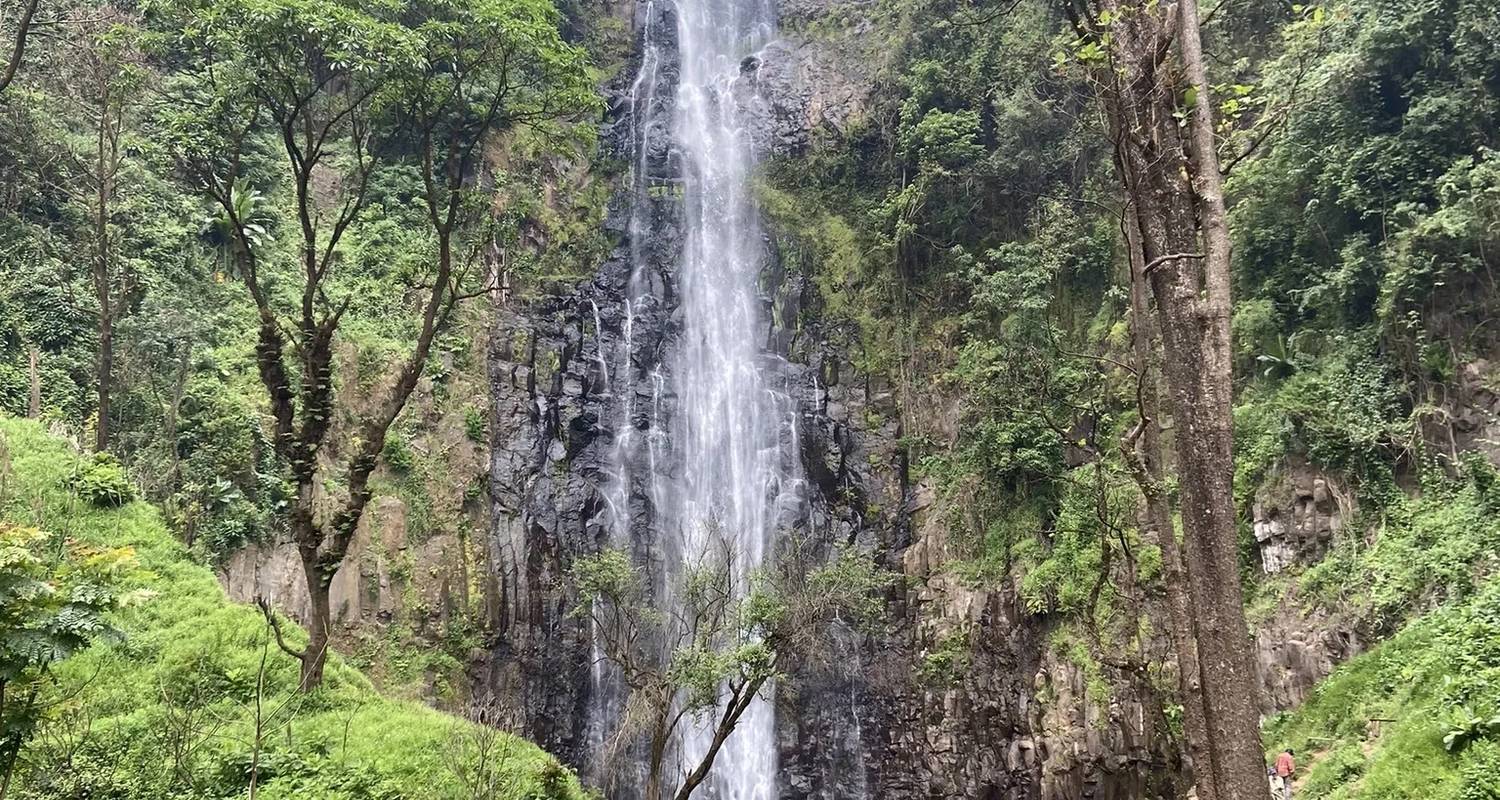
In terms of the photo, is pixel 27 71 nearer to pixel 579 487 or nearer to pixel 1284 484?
pixel 579 487

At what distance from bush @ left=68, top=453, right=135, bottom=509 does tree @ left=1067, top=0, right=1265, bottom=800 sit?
9.81m

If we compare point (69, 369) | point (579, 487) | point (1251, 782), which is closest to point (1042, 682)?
point (579, 487)

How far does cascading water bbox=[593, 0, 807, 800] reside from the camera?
1809cm

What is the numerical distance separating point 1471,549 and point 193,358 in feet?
58.5

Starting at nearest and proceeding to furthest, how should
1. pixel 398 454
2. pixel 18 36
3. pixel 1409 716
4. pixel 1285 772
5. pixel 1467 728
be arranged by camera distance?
pixel 1467 728, pixel 1409 716, pixel 18 36, pixel 1285 772, pixel 398 454

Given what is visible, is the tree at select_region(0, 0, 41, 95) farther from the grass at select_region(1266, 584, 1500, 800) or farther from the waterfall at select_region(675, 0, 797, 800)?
the grass at select_region(1266, 584, 1500, 800)

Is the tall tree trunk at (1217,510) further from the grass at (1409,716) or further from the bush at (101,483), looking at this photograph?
the bush at (101,483)

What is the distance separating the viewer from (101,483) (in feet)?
27.7

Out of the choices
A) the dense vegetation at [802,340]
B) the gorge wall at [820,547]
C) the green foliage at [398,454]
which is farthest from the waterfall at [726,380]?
the green foliage at [398,454]

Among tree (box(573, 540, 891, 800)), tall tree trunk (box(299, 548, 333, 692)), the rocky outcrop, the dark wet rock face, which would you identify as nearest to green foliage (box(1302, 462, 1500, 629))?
the rocky outcrop

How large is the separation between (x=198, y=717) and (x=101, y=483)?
11.4ft

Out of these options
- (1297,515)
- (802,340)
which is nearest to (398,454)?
(802,340)

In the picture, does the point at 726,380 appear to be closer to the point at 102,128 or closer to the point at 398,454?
the point at 398,454

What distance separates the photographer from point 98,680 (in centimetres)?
643
